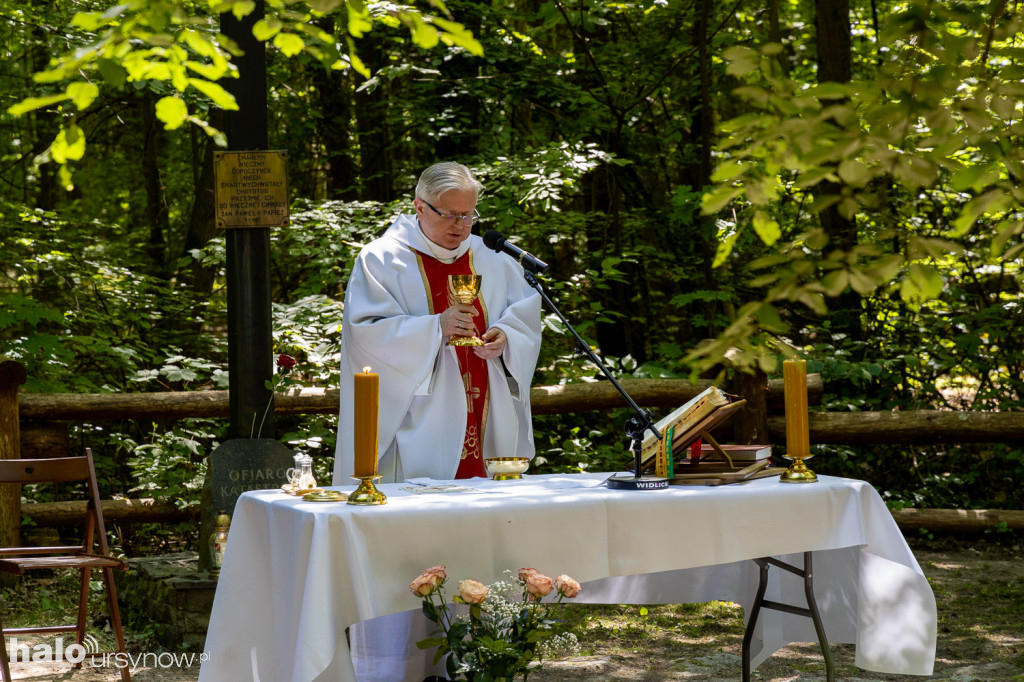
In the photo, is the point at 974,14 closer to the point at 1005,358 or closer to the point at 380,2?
the point at 380,2

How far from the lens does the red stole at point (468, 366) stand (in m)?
4.36

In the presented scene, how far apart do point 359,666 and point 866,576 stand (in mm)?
1772

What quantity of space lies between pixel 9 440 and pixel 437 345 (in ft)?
11.0

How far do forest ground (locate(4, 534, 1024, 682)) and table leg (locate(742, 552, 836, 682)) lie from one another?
0.49 metres

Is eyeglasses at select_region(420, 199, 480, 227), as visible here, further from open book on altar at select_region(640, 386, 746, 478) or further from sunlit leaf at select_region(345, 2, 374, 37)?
sunlit leaf at select_region(345, 2, 374, 37)

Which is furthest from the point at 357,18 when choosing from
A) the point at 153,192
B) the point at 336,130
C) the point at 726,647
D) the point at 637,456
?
the point at 153,192

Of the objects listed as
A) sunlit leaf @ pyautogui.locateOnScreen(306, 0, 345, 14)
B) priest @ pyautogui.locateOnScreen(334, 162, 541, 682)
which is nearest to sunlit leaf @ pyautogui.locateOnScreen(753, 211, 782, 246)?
sunlit leaf @ pyautogui.locateOnScreen(306, 0, 345, 14)

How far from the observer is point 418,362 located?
13.5 feet

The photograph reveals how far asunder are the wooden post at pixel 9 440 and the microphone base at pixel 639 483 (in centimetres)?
409

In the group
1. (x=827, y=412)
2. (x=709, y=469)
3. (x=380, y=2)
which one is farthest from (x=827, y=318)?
(x=709, y=469)

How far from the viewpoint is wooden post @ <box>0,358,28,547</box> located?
20.1 feet

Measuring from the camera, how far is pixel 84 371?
25.2 ft

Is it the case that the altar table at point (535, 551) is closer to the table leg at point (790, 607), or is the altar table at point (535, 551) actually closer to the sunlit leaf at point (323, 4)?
the table leg at point (790, 607)

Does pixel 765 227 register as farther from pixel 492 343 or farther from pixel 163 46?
pixel 492 343
